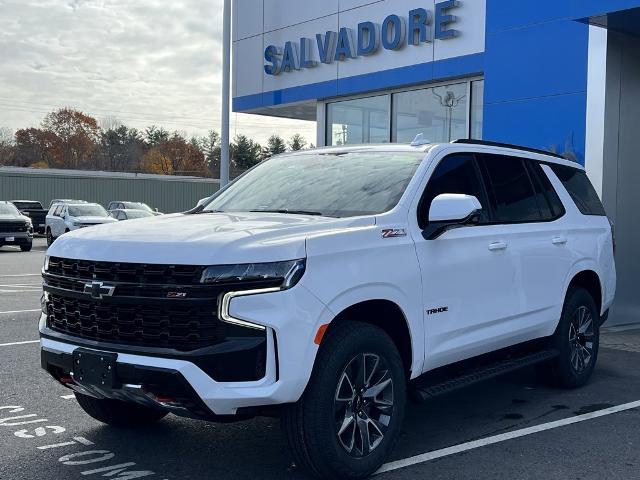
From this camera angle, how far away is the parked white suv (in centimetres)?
2741

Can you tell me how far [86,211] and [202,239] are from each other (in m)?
26.2

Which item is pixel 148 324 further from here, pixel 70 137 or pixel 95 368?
pixel 70 137

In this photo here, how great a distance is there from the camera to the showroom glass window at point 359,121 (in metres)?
16.3

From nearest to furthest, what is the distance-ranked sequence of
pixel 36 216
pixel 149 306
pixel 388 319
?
pixel 149 306, pixel 388 319, pixel 36 216

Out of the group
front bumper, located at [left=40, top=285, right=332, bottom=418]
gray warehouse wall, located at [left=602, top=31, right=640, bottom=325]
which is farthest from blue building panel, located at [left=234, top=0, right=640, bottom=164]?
front bumper, located at [left=40, top=285, right=332, bottom=418]

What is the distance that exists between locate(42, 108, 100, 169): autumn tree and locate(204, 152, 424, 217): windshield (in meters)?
82.6

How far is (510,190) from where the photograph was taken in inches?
243

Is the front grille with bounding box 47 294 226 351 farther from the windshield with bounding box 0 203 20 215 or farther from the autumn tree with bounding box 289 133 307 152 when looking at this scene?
the autumn tree with bounding box 289 133 307 152

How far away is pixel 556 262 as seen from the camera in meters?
6.38

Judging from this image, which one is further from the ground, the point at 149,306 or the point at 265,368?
the point at 149,306

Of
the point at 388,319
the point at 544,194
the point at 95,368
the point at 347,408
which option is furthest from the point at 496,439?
the point at 95,368

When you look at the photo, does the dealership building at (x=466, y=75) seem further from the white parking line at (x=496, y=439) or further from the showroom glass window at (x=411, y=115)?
the white parking line at (x=496, y=439)

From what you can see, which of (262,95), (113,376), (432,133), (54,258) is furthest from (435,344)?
(262,95)

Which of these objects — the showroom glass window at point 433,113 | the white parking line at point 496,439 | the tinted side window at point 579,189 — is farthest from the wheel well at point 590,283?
the showroom glass window at point 433,113
